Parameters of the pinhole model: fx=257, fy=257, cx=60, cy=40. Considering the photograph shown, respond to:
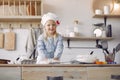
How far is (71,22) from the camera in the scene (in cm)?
361

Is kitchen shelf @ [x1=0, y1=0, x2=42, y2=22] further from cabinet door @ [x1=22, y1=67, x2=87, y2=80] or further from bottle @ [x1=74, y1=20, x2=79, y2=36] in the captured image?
cabinet door @ [x1=22, y1=67, x2=87, y2=80]

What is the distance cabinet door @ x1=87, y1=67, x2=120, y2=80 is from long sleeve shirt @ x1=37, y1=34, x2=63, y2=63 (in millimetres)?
663

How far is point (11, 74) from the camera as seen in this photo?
1.76 meters

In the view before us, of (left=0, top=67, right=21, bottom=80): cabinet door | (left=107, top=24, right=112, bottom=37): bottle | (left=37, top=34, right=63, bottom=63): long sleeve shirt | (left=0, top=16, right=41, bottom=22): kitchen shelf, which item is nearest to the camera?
(left=0, top=67, right=21, bottom=80): cabinet door

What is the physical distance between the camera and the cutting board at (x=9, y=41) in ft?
11.5

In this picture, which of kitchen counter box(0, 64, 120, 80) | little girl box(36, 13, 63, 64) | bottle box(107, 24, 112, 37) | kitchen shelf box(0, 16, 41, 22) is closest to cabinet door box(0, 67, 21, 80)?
kitchen counter box(0, 64, 120, 80)

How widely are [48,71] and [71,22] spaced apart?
1921mm

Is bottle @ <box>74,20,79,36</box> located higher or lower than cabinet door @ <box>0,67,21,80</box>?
higher

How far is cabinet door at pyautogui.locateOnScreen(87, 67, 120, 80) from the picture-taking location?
180cm

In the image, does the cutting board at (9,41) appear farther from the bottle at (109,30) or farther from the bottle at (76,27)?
the bottle at (109,30)

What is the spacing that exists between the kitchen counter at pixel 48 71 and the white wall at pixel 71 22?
71.1 inches

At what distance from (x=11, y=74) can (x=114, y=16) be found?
2231mm

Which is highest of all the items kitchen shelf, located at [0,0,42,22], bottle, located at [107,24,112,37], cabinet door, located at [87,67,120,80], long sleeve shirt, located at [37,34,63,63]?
kitchen shelf, located at [0,0,42,22]

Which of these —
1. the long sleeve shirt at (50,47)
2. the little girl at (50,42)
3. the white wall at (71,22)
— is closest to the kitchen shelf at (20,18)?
the white wall at (71,22)
